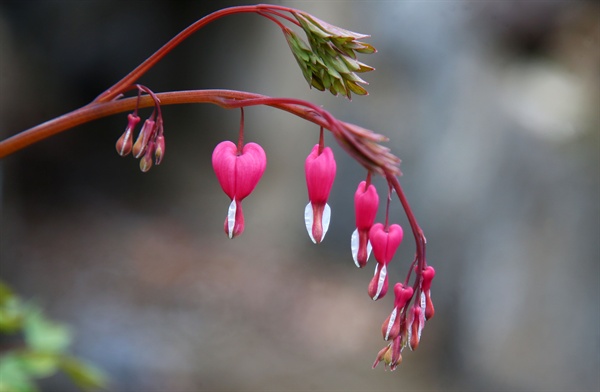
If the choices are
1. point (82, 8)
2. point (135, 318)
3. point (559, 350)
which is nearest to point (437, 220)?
point (559, 350)

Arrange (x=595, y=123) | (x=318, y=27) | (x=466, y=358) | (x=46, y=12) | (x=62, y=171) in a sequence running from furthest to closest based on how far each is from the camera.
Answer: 1. (x=62, y=171)
2. (x=46, y=12)
3. (x=466, y=358)
4. (x=595, y=123)
5. (x=318, y=27)

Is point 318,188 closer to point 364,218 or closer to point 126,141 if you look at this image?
point 364,218

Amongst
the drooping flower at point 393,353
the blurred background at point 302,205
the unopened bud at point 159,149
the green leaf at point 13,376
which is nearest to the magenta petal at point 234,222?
the unopened bud at point 159,149

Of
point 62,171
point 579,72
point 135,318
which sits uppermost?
point 579,72

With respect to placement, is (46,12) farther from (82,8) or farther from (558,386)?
(558,386)

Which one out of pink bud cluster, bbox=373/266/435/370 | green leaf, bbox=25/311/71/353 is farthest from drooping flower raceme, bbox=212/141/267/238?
green leaf, bbox=25/311/71/353

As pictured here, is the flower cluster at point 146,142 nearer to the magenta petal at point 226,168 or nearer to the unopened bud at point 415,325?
the magenta petal at point 226,168

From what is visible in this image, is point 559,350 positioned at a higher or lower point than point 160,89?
lower
